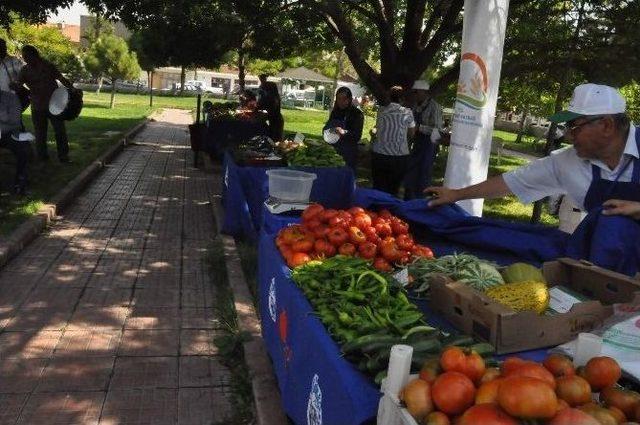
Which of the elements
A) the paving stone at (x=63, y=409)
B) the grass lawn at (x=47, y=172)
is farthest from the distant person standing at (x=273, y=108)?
the paving stone at (x=63, y=409)

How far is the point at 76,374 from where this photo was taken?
3768 millimetres

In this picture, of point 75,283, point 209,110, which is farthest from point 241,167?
point 209,110

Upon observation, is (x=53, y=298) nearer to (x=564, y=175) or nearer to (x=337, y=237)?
(x=337, y=237)

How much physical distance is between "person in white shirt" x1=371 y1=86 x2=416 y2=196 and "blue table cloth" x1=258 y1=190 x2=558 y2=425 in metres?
3.57

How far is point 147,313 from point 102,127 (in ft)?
51.8

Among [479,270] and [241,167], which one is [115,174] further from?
[479,270]

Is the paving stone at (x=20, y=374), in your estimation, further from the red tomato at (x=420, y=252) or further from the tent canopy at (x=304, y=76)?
the tent canopy at (x=304, y=76)

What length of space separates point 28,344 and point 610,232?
13.1ft

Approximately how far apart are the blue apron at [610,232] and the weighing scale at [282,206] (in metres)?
2.41

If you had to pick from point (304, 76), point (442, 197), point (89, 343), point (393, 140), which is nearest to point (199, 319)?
point (89, 343)

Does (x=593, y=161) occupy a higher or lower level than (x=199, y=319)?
higher

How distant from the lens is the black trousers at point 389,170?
826 cm

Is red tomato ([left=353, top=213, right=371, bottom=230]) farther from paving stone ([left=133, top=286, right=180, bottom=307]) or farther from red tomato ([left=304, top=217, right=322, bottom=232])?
paving stone ([left=133, top=286, right=180, bottom=307])

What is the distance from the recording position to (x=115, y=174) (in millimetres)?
11477
